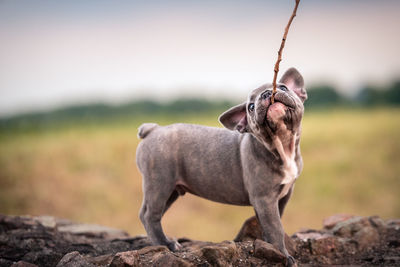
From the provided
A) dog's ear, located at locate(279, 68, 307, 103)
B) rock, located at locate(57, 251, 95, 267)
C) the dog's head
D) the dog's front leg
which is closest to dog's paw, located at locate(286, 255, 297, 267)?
the dog's front leg

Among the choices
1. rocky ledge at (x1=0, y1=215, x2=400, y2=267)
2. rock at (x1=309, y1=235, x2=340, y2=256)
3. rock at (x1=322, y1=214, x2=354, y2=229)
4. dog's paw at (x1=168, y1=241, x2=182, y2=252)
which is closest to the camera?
rocky ledge at (x1=0, y1=215, x2=400, y2=267)

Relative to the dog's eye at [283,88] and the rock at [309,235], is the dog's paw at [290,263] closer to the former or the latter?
the rock at [309,235]

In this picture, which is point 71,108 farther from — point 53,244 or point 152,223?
point 152,223

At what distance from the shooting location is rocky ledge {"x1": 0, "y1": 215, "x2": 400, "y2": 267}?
4.50 meters

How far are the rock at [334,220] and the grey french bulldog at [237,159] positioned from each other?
1554 mm

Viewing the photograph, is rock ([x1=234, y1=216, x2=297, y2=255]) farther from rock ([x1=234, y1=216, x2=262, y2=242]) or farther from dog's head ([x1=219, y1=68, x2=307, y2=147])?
dog's head ([x1=219, y1=68, x2=307, y2=147])

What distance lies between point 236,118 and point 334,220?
108 inches

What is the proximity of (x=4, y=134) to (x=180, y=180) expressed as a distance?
805cm

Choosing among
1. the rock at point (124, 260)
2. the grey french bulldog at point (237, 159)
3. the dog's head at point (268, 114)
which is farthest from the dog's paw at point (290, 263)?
the rock at point (124, 260)

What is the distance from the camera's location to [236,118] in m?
4.91

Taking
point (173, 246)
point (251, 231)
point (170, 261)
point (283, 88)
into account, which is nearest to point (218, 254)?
point (170, 261)

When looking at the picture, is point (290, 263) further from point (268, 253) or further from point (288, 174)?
point (288, 174)

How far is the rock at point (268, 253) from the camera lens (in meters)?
4.57

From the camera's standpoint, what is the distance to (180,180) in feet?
17.7
